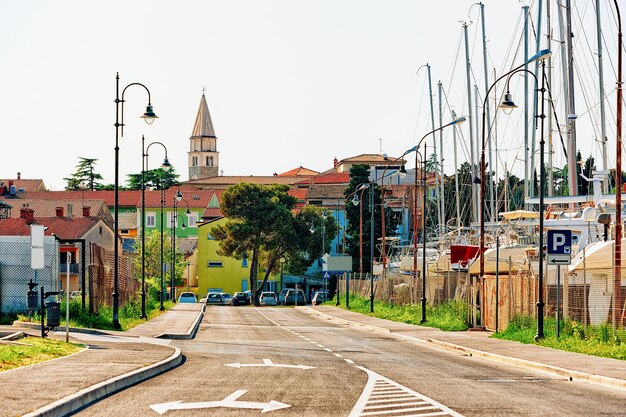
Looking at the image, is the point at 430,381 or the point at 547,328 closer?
the point at 430,381

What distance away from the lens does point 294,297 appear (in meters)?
102

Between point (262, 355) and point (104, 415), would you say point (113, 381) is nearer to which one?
point (104, 415)

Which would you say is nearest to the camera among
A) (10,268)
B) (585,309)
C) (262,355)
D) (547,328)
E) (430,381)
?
(430,381)

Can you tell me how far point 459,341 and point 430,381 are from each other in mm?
15429

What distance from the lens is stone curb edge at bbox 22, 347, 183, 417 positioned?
45.5 ft

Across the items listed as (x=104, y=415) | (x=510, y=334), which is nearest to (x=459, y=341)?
(x=510, y=334)

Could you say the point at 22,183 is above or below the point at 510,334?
above

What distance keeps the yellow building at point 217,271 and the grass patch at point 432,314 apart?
198ft

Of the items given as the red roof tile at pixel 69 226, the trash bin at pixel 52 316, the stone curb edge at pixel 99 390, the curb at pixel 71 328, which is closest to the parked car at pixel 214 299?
the red roof tile at pixel 69 226

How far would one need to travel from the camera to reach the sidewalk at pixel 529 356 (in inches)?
854

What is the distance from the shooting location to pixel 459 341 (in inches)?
1399

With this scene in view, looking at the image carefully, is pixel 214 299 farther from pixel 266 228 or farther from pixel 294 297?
pixel 266 228

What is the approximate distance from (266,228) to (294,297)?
1065cm

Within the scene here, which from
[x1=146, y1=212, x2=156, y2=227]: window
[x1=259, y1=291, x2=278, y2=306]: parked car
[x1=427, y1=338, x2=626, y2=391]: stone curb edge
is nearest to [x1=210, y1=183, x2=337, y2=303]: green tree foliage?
[x1=259, y1=291, x2=278, y2=306]: parked car
